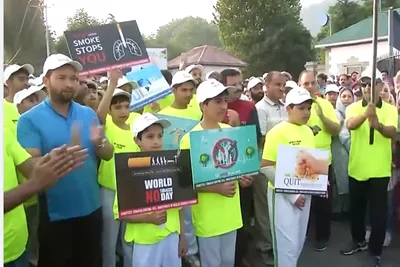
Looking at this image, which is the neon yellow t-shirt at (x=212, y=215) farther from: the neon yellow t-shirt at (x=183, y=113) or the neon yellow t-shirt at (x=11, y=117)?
the neon yellow t-shirt at (x=11, y=117)

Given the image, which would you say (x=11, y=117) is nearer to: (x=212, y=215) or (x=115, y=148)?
(x=115, y=148)

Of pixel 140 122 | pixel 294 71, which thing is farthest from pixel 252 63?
pixel 140 122

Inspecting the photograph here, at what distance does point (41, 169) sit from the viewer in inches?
76.5

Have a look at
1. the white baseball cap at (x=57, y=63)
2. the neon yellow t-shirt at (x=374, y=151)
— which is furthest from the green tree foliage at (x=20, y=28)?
the neon yellow t-shirt at (x=374, y=151)

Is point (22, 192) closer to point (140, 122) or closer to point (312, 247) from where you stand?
point (140, 122)

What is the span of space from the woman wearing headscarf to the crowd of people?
4.9 inches

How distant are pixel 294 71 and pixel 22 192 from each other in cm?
3569

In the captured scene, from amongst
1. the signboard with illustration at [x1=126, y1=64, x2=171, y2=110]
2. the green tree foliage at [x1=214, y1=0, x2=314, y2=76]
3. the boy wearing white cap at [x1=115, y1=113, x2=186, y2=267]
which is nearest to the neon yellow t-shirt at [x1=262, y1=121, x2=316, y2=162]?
the boy wearing white cap at [x1=115, y1=113, x2=186, y2=267]

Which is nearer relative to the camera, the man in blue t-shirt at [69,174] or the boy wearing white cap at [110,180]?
the man in blue t-shirt at [69,174]

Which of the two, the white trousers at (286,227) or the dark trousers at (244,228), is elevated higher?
the white trousers at (286,227)

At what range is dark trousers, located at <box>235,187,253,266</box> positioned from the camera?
5324 mm

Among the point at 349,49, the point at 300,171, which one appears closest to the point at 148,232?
the point at 300,171

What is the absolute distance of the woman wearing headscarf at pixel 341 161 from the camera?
6.37 metres

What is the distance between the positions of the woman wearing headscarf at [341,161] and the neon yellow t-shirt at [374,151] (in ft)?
3.04
